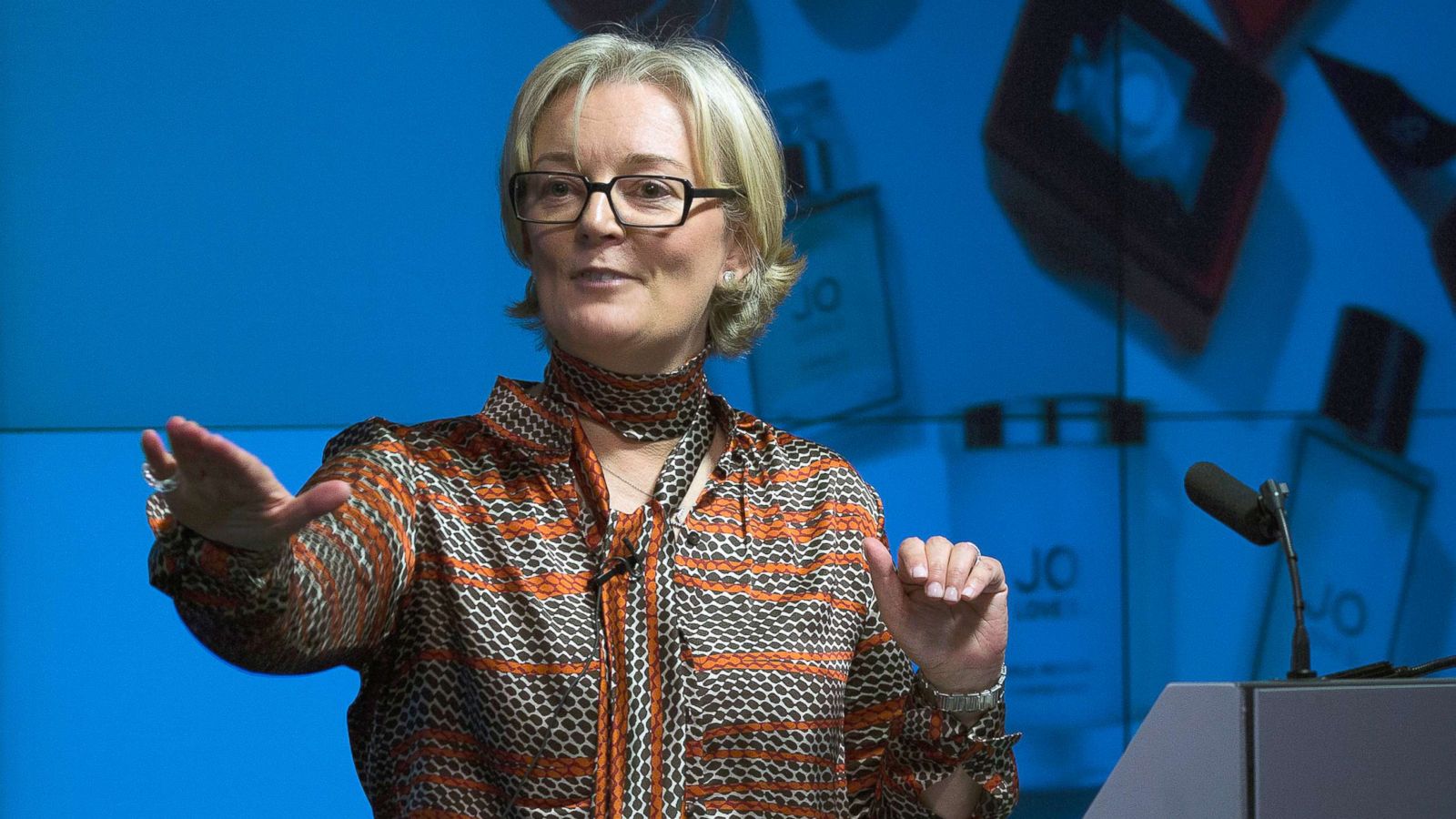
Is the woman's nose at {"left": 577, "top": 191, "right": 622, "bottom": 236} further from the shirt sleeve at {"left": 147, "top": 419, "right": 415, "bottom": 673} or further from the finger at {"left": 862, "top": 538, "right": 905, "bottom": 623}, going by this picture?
the finger at {"left": 862, "top": 538, "right": 905, "bottom": 623}

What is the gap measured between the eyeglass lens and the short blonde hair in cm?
3

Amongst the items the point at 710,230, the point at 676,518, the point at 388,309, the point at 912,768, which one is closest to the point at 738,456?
the point at 676,518

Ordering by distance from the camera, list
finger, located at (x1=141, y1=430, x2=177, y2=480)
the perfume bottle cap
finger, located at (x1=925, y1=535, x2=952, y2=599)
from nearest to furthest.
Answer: finger, located at (x1=141, y1=430, x2=177, y2=480) < finger, located at (x1=925, y1=535, x2=952, y2=599) < the perfume bottle cap

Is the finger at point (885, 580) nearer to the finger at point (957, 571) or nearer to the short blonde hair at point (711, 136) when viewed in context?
the finger at point (957, 571)

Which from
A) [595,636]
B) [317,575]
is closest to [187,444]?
[317,575]

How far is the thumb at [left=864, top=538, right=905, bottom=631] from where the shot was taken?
130 cm

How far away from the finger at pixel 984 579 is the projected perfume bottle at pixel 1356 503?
2.00 metres

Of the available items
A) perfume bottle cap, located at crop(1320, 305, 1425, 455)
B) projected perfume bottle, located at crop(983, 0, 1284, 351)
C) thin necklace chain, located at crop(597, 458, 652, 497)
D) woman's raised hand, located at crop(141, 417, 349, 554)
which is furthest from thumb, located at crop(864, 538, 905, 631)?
perfume bottle cap, located at crop(1320, 305, 1425, 455)

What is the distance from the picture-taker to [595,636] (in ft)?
4.27

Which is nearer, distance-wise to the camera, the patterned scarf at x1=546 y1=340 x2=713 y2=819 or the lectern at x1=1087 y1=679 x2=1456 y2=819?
the lectern at x1=1087 y1=679 x2=1456 y2=819

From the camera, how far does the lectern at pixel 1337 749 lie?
3.43 feet

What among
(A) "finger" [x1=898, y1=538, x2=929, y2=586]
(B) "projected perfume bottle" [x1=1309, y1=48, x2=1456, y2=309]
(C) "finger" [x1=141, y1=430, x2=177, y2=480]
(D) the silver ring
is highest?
(B) "projected perfume bottle" [x1=1309, y1=48, x2=1456, y2=309]

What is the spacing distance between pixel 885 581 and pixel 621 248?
408 mm

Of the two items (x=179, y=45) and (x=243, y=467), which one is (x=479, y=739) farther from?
(x=179, y=45)
